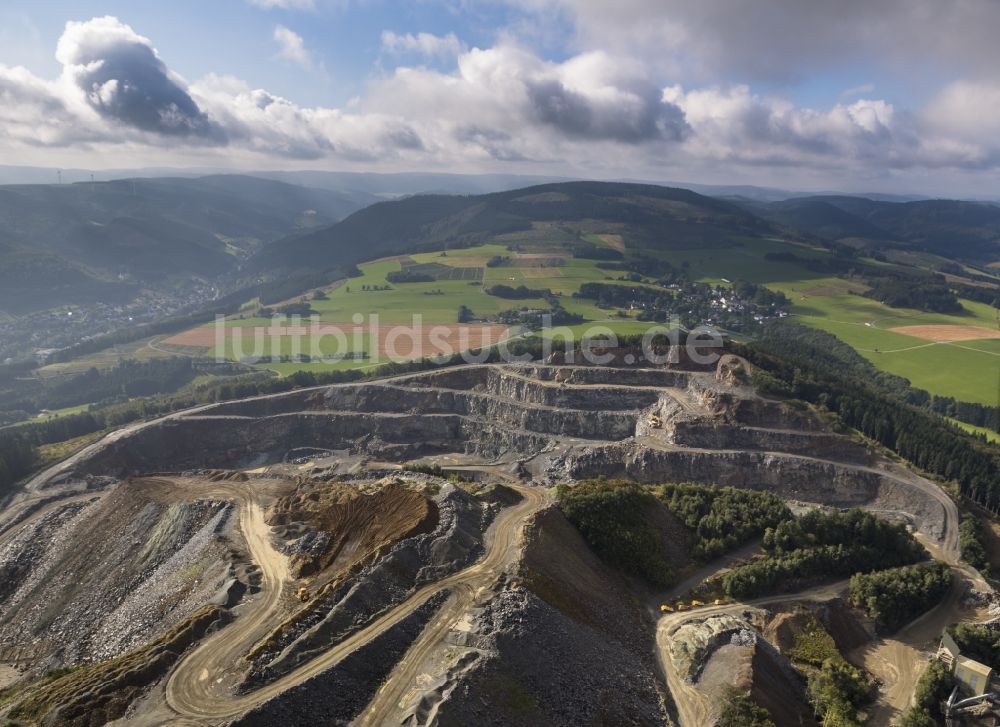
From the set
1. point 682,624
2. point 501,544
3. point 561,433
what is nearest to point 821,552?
point 682,624

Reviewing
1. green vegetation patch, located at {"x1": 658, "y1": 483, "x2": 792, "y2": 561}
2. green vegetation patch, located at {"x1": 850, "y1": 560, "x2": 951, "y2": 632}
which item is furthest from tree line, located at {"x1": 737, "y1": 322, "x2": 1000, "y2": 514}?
green vegetation patch, located at {"x1": 850, "y1": 560, "x2": 951, "y2": 632}

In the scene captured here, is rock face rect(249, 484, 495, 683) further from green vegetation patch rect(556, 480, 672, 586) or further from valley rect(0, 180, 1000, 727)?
green vegetation patch rect(556, 480, 672, 586)

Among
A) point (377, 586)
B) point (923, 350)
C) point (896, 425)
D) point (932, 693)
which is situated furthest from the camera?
point (923, 350)

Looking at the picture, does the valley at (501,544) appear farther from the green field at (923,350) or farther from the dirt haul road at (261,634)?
the green field at (923,350)

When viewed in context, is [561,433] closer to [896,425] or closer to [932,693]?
[896,425]

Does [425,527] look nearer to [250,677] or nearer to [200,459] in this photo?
[250,677]
